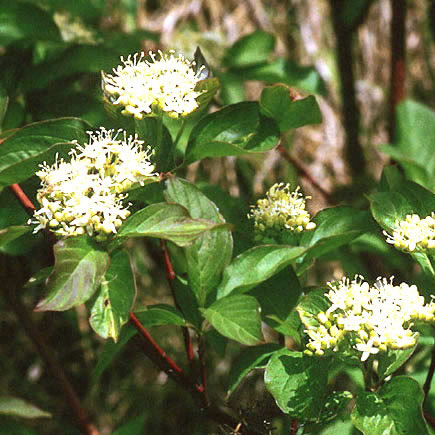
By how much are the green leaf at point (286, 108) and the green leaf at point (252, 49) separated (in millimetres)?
716

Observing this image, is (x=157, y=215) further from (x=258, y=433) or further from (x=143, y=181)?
(x=258, y=433)

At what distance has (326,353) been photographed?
91cm

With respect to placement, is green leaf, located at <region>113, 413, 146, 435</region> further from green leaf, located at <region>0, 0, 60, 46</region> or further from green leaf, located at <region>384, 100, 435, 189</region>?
green leaf, located at <region>384, 100, 435, 189</region>

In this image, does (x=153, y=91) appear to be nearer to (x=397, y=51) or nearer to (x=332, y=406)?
(x=332, y=406)

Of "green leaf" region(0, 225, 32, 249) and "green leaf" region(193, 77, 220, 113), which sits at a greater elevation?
"green leaf" region(193, 77, 220, 113)

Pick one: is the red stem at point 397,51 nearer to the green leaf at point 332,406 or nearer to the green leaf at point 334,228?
the green leaf at point 334,228

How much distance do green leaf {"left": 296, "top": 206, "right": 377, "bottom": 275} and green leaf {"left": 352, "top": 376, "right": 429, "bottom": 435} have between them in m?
0.23

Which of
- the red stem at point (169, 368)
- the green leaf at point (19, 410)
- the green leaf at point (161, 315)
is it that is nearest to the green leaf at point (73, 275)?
the green leaf at point (161, 315)

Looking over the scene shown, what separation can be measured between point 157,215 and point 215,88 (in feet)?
0.85

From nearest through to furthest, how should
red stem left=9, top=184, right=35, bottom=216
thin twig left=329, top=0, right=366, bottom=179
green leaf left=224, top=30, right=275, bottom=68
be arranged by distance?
red stem left=9, top=184, right=35, bottom=216, green leaf left=224, top=30, right=275, bottom=68, thin twig left=329, top=0, right=366, bottom=179

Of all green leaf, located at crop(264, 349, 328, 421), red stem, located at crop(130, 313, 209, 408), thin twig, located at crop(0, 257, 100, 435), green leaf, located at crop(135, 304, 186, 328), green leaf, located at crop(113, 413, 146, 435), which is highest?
green leaf, located at crop(135, 304, 186, 328)

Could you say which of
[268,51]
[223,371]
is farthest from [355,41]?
[223,371]

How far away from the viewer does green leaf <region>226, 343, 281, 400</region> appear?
99cm

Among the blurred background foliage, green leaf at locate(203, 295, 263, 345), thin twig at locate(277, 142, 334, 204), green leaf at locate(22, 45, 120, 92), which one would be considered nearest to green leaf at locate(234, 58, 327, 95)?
the blurred background foliage
